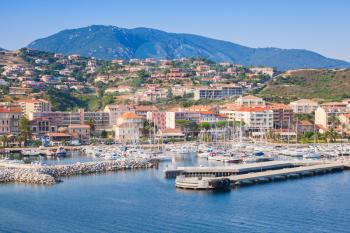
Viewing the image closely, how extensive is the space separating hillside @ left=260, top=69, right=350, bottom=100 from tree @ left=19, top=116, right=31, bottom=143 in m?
22.9

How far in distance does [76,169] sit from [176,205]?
28.5 ft

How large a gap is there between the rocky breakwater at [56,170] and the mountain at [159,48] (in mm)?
133624

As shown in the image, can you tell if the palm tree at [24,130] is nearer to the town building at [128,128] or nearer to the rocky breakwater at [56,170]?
the town building at [128,128]

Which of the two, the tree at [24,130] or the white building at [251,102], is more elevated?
the white building at [251,102]

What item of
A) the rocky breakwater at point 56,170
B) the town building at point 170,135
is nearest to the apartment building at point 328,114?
the town building at point 170,135

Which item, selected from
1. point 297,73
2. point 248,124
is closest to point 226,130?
point 248,124

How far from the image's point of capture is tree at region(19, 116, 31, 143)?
43.0 meters

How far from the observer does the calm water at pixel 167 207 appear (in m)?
20.4

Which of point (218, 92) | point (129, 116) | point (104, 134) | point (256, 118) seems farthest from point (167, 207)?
point (218, 92)

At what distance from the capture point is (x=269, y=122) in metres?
49.6

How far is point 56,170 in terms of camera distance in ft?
99.3

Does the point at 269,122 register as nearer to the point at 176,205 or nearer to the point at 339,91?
the point at 339,91

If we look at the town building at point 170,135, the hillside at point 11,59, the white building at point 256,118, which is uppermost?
the hillside at point 11,59

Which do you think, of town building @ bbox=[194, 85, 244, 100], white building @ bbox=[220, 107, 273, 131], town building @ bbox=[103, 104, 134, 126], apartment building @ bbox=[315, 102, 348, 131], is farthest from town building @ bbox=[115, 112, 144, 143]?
town building @ bbox=[194, 85, 244, 100]
